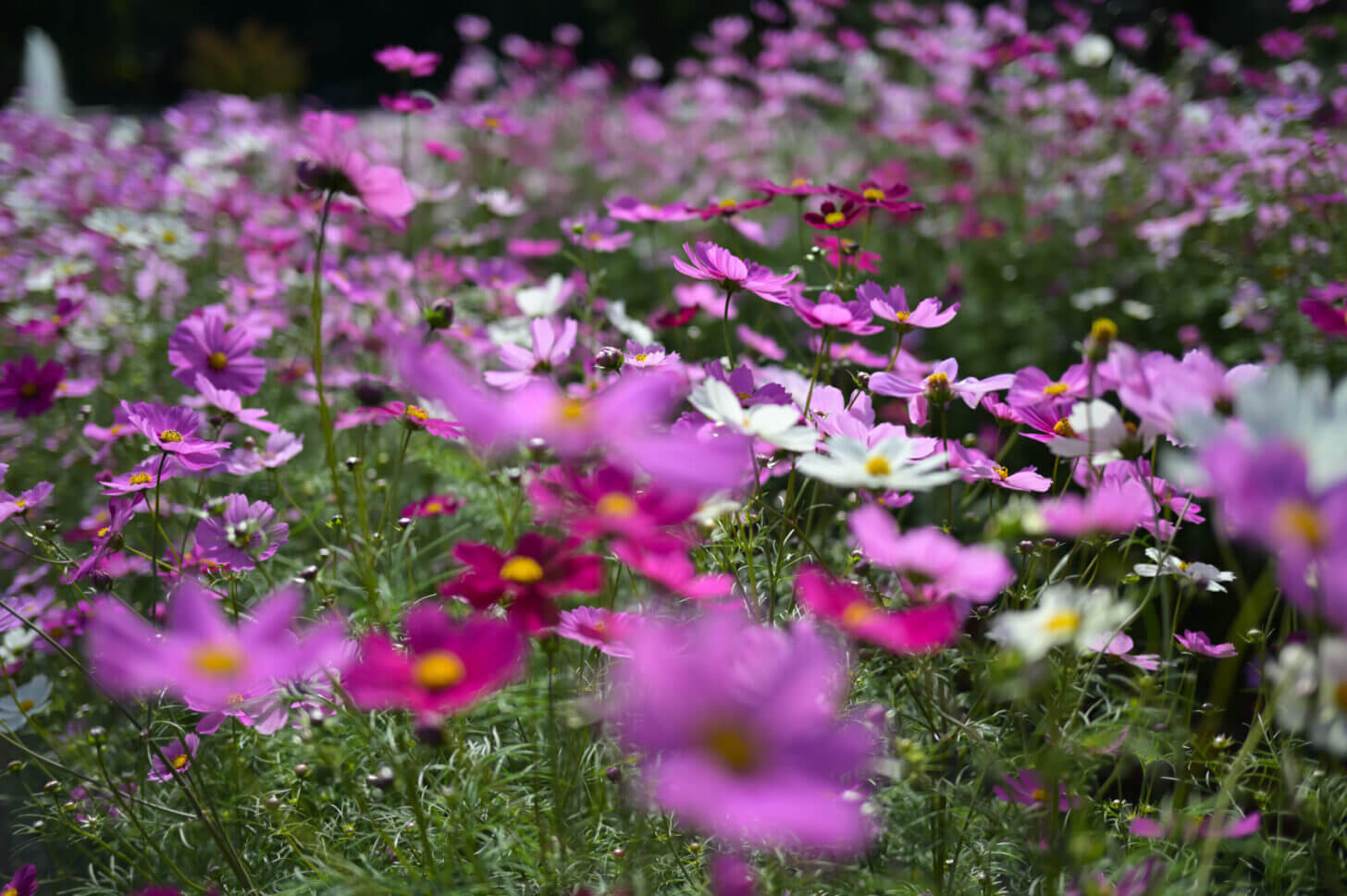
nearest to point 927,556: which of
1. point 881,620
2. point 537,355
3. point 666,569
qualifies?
point 881,620

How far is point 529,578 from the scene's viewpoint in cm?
56

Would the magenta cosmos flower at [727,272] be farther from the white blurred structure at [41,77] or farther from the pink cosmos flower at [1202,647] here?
the white blurred structure at [41,77]

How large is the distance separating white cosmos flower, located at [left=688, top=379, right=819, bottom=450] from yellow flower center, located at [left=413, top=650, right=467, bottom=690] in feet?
0.78

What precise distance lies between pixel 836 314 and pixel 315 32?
16.3m

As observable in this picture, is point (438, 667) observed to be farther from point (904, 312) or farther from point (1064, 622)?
point (904, 312)

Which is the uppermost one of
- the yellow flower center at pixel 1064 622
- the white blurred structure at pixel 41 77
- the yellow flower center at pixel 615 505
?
the yellow flower center at pixel 615 505

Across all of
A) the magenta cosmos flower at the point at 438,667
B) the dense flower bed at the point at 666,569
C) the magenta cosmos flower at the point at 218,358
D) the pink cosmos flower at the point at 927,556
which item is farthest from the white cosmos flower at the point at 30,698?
the pink cosmos flower at the point at 927,556

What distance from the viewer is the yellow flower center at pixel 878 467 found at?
61cm

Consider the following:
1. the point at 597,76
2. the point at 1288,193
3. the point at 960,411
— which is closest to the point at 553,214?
the point at 597,76

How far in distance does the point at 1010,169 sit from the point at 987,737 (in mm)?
3321

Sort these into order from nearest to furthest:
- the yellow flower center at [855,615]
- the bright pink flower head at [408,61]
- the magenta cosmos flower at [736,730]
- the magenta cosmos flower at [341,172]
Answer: the magenta cosmos flower at [736,730] → the yellow flower center at [855,615] → the magenta cosmos flower at [341,172] → the bright pink flower head at [408,61]

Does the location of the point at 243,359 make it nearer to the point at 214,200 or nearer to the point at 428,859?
the point at 428,859

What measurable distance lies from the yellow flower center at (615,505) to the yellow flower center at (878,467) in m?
0.17

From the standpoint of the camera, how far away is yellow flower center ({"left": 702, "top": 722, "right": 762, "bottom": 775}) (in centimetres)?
44
